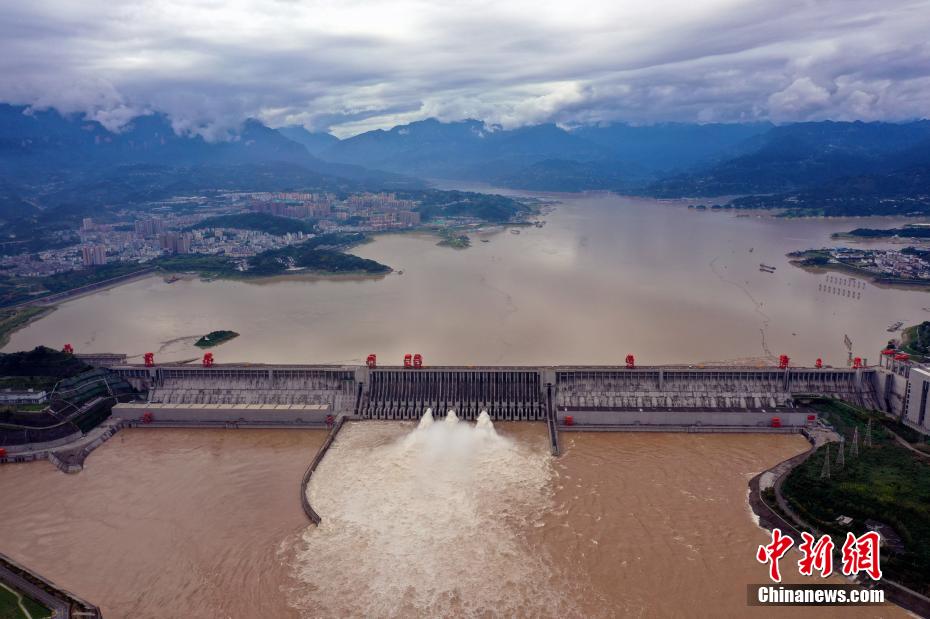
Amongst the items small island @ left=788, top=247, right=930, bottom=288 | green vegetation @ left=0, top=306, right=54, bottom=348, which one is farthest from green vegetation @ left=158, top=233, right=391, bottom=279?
small island @ left=788, top=247, right=930, bottom=288

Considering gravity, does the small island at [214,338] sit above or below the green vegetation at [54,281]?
below

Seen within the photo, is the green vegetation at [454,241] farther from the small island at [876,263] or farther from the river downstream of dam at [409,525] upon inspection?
the river downstream of dam at [409,525]

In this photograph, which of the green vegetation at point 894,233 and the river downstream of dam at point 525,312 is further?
the green vegetation at point 894,233

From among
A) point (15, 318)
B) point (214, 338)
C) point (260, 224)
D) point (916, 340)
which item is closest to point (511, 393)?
point (214, 338)

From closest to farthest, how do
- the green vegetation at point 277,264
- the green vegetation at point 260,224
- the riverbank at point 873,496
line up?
the riverbank at point 873,496 < the green vegetation at point 277,264 < the green vegetation at point 260,224

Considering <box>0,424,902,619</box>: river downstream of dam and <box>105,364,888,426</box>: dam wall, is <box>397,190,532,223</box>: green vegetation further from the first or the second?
<box>0,424,902,619</box>: river downstream of dam

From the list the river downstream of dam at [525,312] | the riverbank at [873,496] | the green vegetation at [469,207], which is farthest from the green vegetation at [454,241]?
the riverbank at [873,496]

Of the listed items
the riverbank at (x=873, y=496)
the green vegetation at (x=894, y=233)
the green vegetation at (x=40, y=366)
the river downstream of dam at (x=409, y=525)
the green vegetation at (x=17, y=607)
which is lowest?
the river downstream of dam at (x=409, y=525)

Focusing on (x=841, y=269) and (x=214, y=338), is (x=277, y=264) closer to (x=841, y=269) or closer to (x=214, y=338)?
(x=214, y=338)
